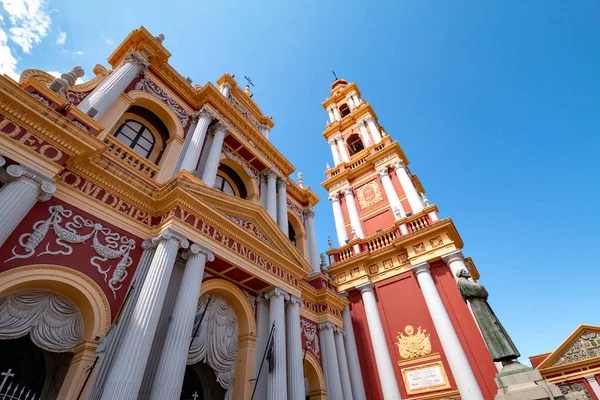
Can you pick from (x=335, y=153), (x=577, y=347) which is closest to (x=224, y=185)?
(x=335, y=153)

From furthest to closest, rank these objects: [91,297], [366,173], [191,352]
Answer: [366,173], [191,352], [91,297]

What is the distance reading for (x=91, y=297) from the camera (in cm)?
573

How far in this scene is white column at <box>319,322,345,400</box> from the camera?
10.0 meters

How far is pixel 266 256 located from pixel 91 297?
15.4 ft

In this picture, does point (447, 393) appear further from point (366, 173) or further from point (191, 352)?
point (366, 173)

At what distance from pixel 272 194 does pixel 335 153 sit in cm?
919

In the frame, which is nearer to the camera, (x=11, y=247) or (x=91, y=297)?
(x=11, y=247)

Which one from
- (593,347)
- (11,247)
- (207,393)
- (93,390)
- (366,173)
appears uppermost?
(366,173)

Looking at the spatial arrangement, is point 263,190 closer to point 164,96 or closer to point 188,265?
point 164,96

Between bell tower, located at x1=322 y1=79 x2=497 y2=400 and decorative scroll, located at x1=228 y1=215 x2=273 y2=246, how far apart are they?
5.75 meters

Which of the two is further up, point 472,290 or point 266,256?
point 266,256

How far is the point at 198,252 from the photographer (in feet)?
23.7

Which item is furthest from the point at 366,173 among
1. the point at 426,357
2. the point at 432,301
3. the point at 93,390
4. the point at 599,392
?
the point at 93,390

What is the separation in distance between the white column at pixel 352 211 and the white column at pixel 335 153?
2.63 meters
